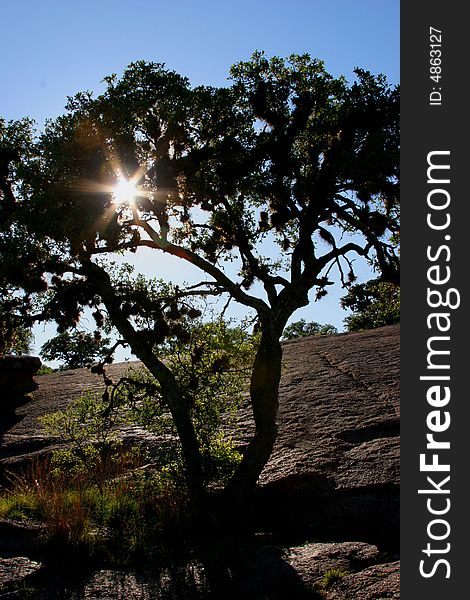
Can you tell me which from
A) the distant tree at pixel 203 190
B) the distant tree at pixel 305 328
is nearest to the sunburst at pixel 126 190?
the distant tree at pixel 203 190

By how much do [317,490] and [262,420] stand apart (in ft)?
7.31

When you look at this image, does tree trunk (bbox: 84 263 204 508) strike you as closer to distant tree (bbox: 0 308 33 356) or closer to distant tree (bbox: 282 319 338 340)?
distant tree (bbox: 0 308 33 356)

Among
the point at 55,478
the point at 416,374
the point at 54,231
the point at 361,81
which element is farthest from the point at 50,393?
the point at 416,374

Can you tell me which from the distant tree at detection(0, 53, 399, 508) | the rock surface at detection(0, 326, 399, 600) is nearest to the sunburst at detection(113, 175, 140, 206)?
the distant tree at detection(0, 53, 399, 508)

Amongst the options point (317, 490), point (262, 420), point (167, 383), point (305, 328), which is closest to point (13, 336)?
point (167, 383)

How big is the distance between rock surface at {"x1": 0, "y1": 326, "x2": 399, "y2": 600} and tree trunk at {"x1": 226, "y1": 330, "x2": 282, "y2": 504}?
3.48ft

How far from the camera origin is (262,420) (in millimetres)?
13781

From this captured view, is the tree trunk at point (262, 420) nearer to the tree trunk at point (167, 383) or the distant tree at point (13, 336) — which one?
the tree trunk at point (167, 383)

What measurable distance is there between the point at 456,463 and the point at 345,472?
661 centimetres

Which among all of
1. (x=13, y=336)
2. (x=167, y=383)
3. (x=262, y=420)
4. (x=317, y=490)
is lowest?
(x=317, y=490)

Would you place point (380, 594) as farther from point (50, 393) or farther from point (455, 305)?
point (50, 393)

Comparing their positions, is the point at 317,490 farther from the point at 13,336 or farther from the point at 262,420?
the point at 13,336

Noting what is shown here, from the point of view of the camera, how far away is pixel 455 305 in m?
8.53

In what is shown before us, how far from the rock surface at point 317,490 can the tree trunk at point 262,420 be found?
106 centimetres
